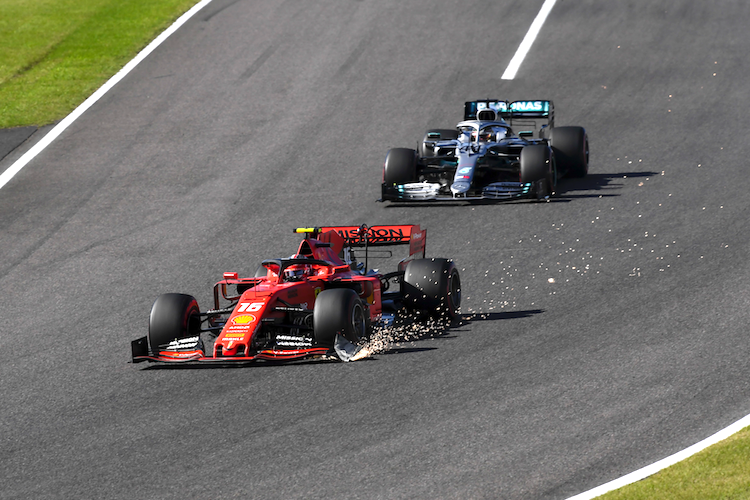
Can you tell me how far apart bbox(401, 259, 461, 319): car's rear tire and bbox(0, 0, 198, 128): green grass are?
17.0m

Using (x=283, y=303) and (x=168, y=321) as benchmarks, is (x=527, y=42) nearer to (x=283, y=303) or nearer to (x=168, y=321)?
(x=283, y=303)

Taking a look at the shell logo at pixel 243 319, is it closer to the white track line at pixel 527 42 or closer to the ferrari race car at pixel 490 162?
the ferrari race car at pixel 490 162

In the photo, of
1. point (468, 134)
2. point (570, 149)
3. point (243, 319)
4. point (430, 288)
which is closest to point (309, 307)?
point (243, 319)

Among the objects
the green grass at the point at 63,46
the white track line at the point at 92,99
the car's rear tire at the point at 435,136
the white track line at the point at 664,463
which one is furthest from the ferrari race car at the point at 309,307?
the green grass at the point at 63,46

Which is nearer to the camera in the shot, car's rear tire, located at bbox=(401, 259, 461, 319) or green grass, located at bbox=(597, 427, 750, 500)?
green grass, located at bbox=(597, 427, 750, 500)

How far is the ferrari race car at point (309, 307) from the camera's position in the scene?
1187cm

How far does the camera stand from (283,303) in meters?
12.4

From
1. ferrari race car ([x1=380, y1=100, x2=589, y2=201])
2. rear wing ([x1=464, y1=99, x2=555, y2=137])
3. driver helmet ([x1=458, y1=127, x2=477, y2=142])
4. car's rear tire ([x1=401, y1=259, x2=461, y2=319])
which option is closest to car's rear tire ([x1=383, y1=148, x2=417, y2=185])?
ferrari race car ([x1=380, y1=100, x2=589, y2=201])

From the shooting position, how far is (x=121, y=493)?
353 inches

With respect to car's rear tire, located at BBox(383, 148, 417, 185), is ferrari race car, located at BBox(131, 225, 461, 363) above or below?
below

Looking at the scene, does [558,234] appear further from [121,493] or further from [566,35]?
[566,35]

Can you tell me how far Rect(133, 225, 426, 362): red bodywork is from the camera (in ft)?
39.1

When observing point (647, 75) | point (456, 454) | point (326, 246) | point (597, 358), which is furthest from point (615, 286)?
point (647, 75)

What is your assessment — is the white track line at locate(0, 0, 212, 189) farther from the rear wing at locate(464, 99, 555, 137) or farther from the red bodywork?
the red bodywork
